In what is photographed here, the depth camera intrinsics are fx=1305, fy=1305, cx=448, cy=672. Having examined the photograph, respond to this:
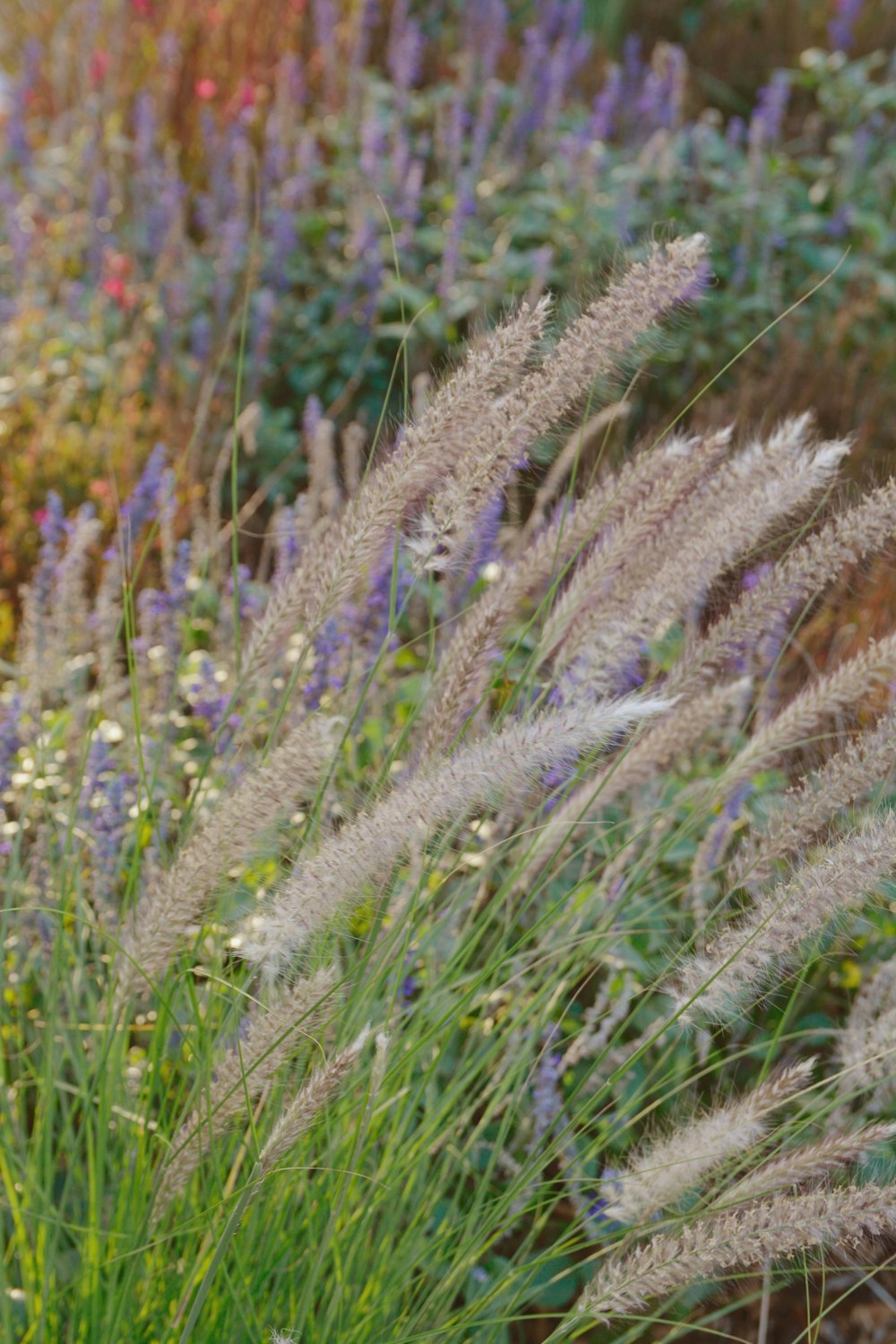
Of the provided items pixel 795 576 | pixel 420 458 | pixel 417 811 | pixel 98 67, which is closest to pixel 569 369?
pixel 420 458

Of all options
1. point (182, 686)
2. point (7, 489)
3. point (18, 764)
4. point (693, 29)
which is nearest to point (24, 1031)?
point (18, 764)

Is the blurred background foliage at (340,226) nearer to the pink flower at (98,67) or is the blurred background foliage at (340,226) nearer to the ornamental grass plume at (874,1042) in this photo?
the pink flower at (98,67)

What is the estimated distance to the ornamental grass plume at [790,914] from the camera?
3.79 feet

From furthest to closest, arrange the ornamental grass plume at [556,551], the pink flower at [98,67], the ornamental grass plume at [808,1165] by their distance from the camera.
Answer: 1. the pink flower at [98,67]
2. the ornamental grass plume at [556,551]
3. the ornamental grass plume at [808,1165]

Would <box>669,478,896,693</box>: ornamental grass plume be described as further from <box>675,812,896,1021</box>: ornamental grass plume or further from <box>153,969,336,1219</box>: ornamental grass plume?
<box>153,969,336,1219</box>: ornamental grass plume

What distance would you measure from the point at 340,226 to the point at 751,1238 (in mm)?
4122

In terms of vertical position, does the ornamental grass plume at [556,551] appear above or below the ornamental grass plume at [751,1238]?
above

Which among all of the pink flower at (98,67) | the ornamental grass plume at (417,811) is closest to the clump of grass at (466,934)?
the ornamental grass plume at (417,811)

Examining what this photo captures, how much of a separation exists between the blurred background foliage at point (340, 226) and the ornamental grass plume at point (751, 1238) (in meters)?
2.25

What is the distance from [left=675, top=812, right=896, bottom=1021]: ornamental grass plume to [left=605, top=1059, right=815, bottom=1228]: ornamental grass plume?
0.09 m

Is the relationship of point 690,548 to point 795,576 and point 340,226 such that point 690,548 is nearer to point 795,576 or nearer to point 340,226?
point 795,576

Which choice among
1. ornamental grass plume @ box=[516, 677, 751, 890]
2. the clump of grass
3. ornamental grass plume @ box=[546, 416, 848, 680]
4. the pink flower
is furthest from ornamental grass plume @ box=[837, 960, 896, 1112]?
the pink flower

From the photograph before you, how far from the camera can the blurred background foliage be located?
395 cm

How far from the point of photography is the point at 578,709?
1.05 metres
